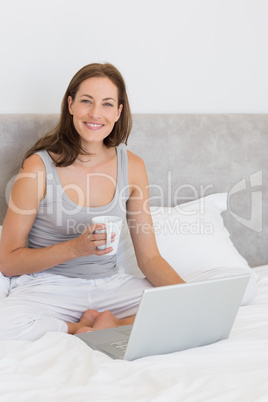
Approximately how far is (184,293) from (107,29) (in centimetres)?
139

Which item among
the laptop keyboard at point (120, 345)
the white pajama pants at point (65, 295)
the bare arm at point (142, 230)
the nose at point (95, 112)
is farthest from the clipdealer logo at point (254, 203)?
the laptop keyboard at point (120, 345)

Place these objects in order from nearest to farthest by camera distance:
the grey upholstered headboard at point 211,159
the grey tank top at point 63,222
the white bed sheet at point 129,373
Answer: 1. the white bed sheet at point 129,373
2. the grey tank top at point 63,222
3. the grey upholstered headboard at point 211,159

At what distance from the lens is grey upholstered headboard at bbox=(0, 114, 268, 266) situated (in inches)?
89.0

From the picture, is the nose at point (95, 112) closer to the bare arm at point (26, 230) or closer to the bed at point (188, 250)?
the bare arm at point (26, 230)

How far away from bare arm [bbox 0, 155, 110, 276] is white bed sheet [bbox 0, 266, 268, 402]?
1.12 feet

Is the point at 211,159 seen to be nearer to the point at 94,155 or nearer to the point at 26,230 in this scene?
the point at 94,155

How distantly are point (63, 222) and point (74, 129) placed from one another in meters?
0.35

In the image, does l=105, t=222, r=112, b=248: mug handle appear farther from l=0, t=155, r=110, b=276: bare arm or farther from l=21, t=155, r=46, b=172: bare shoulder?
l=21, t=155, r=46, b=172: bare shoulder

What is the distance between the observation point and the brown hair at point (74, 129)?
5.97 ft

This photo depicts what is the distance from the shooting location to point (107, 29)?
223cm

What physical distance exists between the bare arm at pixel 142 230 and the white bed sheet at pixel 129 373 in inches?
19.4

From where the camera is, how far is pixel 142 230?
189cm

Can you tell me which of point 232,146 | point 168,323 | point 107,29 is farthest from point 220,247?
point 107,29

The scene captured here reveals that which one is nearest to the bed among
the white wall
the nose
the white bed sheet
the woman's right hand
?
the white bed sheet
